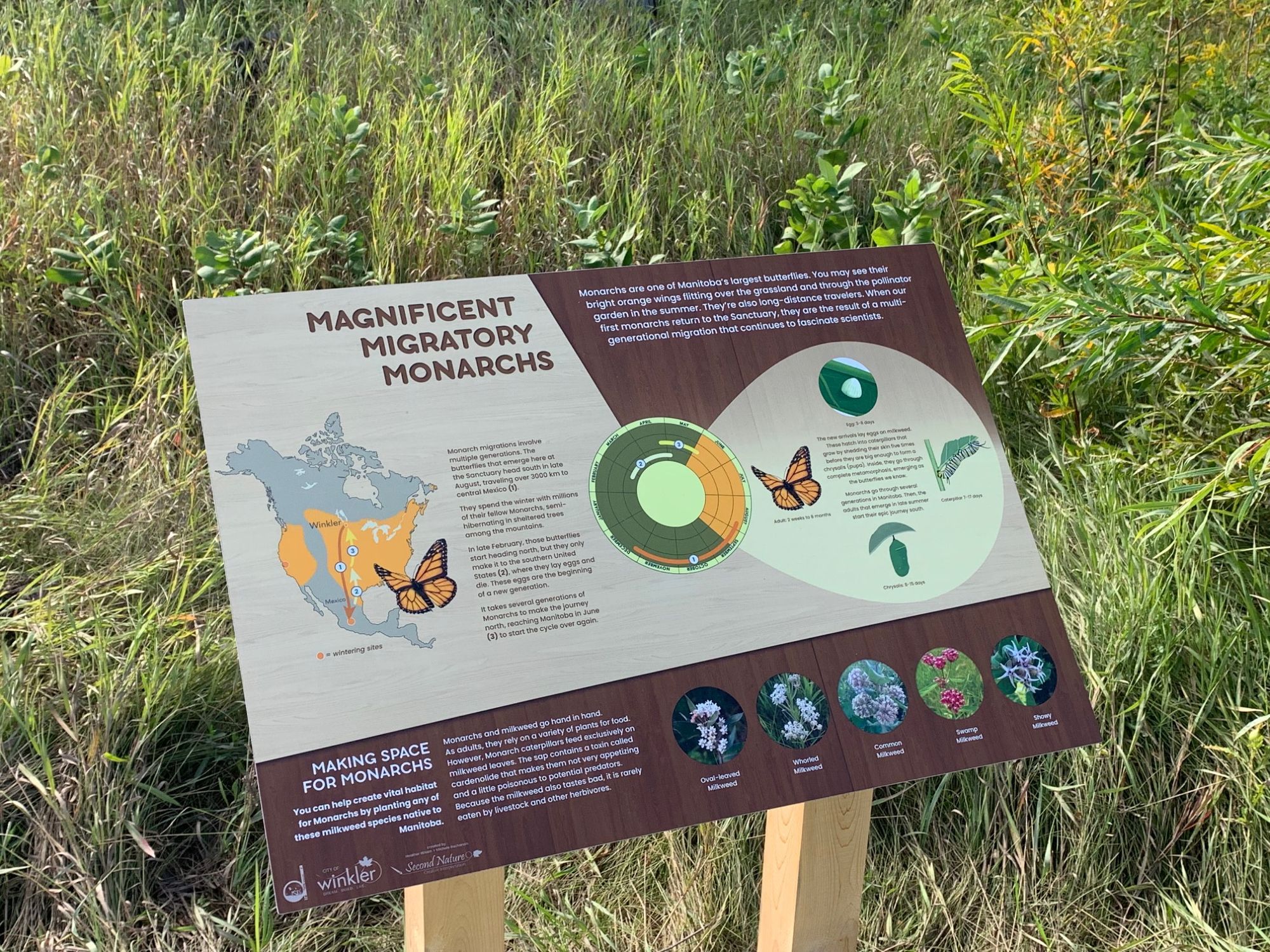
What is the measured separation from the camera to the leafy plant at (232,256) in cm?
253

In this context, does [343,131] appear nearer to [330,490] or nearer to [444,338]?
[444,338]

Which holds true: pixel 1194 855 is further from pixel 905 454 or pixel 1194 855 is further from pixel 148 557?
pixel 148 557

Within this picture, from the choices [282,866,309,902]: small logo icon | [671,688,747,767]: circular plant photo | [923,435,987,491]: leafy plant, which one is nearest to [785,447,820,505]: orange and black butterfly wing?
[923,435,987,491]: leafy plant

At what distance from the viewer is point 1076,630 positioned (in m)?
2.32

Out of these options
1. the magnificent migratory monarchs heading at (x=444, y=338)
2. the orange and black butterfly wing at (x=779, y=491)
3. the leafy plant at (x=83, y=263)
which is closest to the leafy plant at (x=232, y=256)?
the leafy plant at (x=83, y=263)

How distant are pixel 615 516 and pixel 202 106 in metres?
2.50

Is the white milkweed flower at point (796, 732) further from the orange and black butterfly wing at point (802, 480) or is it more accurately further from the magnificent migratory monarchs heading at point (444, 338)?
the magnificent migratory monarchs heading at point (444, 338)

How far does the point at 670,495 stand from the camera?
1.57 m

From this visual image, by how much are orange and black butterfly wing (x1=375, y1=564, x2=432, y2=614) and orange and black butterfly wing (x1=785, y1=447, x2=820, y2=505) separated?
1.95 feet

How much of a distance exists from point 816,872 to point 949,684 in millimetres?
403

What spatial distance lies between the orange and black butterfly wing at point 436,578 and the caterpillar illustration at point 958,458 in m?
0.83

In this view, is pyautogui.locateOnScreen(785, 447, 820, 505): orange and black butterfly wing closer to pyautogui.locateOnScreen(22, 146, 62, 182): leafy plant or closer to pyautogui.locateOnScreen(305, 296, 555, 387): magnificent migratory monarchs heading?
pyautogui.locateOnScreen(305, 296, 555, 387): magnificent migratory monarchs heading

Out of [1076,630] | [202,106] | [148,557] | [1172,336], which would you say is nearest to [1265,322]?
[1172,336]

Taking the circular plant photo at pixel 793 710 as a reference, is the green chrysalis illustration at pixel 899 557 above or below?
above
